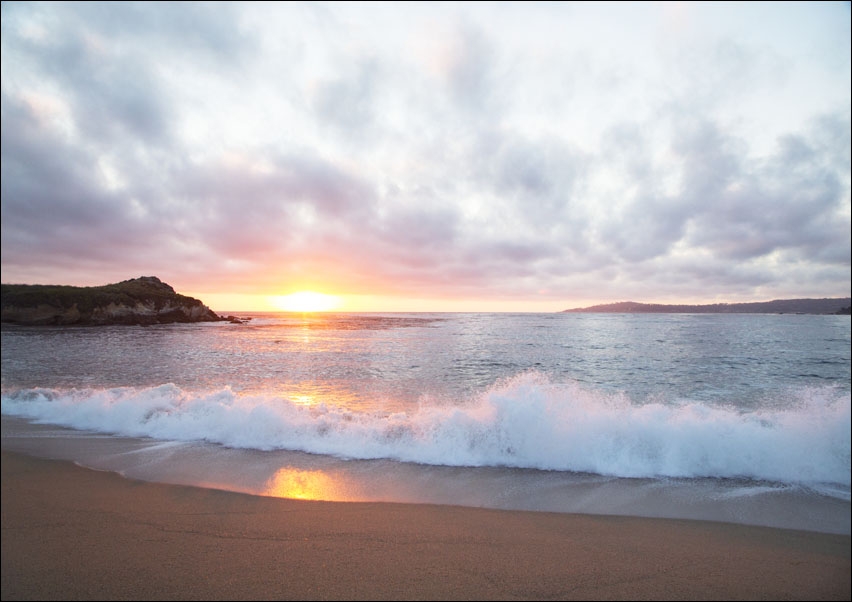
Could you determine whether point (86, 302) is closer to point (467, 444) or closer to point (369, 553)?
point (369, 553)

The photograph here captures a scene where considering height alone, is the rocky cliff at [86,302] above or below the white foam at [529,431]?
above

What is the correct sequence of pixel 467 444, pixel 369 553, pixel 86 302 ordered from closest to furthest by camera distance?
pixel 369 553
pixel 86 302
pixel 467 444

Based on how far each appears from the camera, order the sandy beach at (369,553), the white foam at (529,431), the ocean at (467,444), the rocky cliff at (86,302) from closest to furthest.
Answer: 1. the sandy beach at (369,553)
2. the rocky cliff at (86,302)
3. the ocean at (467,444)
4. the white foam at (529,431)

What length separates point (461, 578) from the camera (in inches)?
131

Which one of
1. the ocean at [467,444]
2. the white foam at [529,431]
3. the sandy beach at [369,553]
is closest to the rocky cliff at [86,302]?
the ocean at [467,444]

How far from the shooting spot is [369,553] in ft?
12.1

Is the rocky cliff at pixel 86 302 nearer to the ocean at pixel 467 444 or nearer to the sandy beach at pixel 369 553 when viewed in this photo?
the ocean at pixel 467 444

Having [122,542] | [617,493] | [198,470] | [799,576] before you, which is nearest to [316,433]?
[198,470]

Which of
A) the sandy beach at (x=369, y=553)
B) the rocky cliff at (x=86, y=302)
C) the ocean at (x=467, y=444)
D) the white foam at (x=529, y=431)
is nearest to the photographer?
the sandy beach at (x=369, y=553)

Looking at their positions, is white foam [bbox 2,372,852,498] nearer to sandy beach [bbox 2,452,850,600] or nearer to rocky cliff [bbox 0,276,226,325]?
rocky cliff [bbox 0,276,226,325]

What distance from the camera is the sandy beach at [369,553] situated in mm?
3088

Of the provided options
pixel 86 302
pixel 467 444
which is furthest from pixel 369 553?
pixel 86 302

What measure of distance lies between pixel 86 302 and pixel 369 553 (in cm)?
595

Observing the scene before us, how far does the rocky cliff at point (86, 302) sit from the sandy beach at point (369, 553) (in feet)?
4.80
